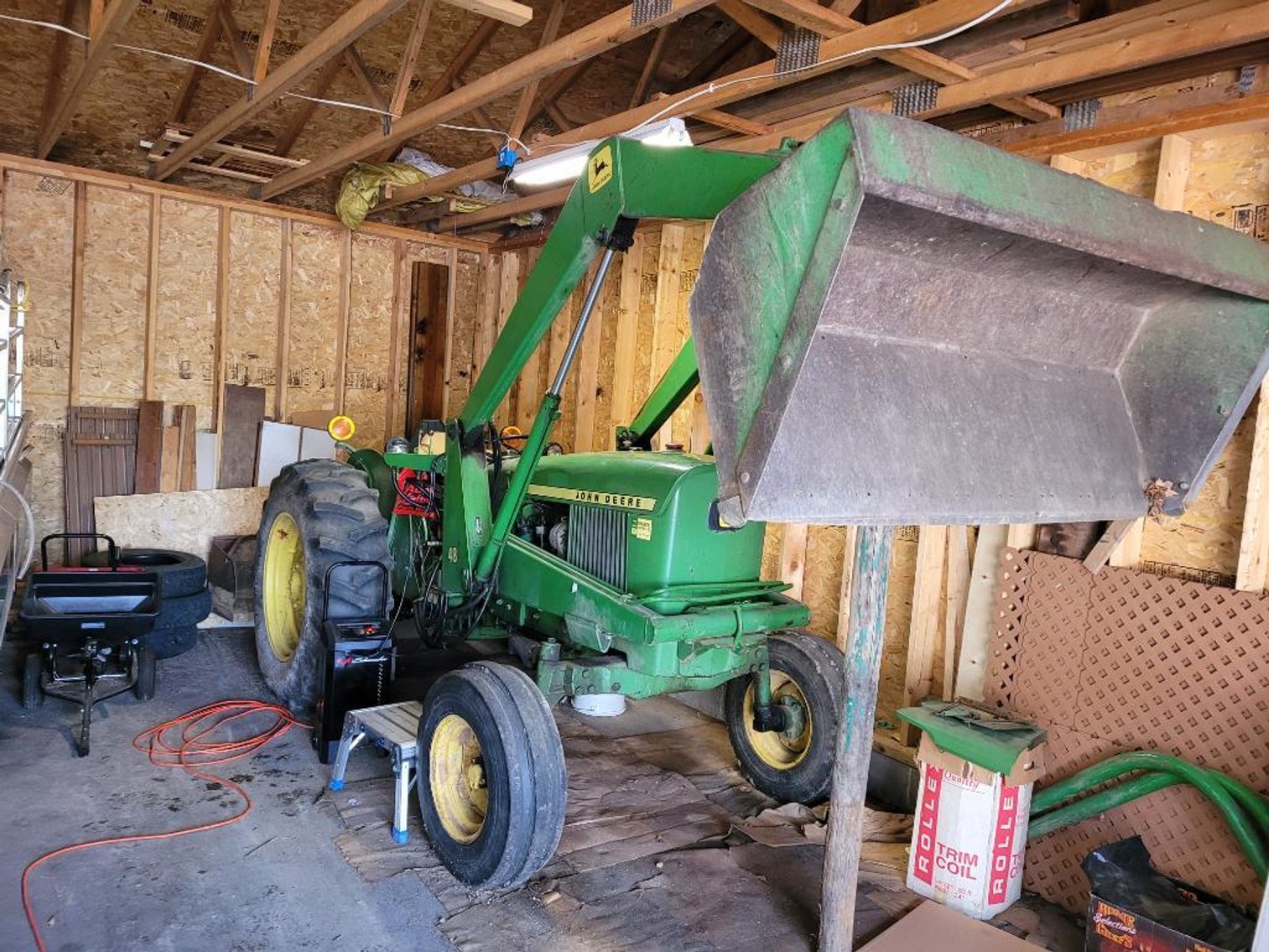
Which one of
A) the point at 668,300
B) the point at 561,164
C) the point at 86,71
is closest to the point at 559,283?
the point at 561,164

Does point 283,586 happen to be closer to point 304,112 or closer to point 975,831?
point 304,112

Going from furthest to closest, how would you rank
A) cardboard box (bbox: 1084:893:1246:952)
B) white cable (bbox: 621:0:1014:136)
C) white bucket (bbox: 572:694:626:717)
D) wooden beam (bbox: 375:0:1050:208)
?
white bucket (bbox: 572:694:626:717) → wooden beam (bbox: 375:0:1050:208) → white cable (bbox: 621:0:1014:136) → cardboard box (bbox: 1084:893:1246:952)

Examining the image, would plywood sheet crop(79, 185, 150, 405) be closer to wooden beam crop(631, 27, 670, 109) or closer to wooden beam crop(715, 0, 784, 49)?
wooden beam crop(631, 27, 670, 109)

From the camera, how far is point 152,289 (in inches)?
227

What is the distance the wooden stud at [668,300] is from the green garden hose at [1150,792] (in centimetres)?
285

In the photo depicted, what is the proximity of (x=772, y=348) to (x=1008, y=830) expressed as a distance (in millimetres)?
2121

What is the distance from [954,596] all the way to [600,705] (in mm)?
1611

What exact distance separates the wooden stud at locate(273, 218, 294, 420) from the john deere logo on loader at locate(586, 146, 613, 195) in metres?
4.41

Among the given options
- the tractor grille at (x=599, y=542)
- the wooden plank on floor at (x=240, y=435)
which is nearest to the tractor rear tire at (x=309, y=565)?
the tractor grille at (x=599, y=542)

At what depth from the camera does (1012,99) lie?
3.25m

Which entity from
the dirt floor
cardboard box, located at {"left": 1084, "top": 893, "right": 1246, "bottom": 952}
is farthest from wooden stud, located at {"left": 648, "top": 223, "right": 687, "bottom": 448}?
→ cardboard box, located at {"left": 1084, "top": 893, "right": 1246, "bottom": 952}

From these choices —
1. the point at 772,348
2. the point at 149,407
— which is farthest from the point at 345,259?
the point at 772,348

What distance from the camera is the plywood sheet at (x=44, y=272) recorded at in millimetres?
5359

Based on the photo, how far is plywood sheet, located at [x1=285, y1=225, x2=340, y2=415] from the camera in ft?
20.8
